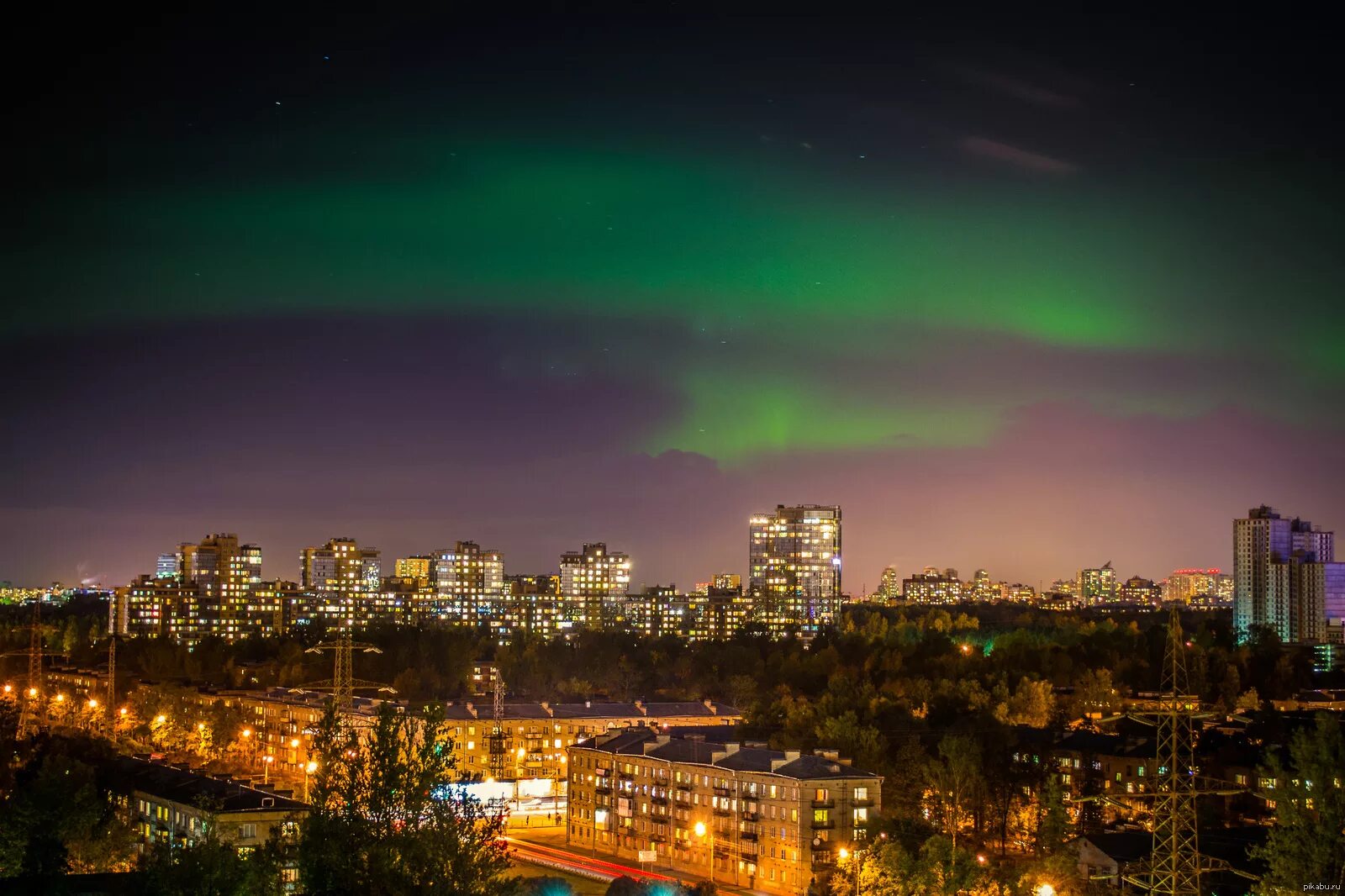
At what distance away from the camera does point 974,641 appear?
195 feet

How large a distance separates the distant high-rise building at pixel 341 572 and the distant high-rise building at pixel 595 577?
13.3 m

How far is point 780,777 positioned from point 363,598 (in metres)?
74.1

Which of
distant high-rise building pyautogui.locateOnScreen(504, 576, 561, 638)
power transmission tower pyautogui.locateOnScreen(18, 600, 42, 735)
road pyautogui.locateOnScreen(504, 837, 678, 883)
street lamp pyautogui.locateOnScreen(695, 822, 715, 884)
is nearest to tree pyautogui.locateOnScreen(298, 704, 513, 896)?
road pyautogui.locateOnScreen(504, 837, 678, 883)

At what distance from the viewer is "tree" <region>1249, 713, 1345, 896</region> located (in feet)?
58.2

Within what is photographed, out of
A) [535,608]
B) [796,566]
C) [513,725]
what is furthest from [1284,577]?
[513,725]

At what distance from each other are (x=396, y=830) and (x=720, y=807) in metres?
14.3

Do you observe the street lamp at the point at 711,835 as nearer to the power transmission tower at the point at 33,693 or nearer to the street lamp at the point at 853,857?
the street lamp at the point at 853,857

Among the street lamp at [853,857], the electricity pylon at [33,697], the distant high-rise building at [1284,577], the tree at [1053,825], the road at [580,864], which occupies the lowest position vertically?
the road at [580,864]

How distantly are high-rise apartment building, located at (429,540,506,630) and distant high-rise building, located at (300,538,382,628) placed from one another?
4550 millimetres

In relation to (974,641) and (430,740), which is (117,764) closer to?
(430,740)

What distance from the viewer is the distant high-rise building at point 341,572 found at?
9712 centimetres

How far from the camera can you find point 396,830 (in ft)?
Answer: 44.0

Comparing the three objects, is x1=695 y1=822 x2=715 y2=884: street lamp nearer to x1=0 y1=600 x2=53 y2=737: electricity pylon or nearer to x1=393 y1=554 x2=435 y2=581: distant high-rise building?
x1=0 y1=600 x2=53 y2=737: electricity pylon

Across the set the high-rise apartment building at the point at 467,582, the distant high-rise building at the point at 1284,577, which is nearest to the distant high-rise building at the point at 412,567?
the high-rise apartment building at the point at 467,582
